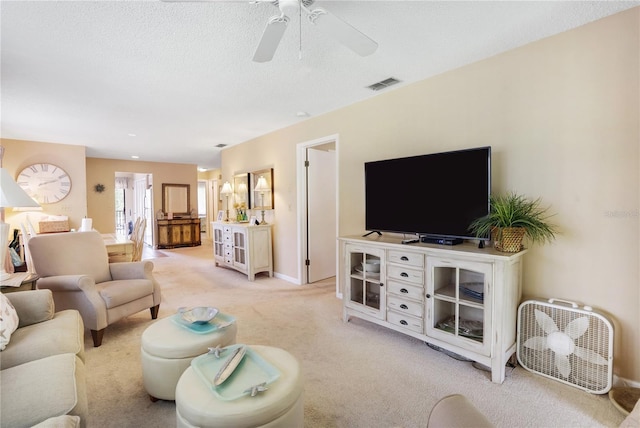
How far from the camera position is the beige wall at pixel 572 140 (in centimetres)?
186

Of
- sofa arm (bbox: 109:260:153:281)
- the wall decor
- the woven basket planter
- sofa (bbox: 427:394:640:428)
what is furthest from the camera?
the wall decor

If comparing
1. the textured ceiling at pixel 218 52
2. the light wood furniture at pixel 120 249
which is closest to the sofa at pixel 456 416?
the textured ceiling at pixel 218 52

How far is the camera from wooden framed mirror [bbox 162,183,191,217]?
8.27 meters

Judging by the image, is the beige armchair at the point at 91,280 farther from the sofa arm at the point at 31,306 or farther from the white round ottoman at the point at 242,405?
the white round ottoman at the point at 242,405

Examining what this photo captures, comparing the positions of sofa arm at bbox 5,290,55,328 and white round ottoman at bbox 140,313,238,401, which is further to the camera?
sofa arm at bbox 5,290,55,328

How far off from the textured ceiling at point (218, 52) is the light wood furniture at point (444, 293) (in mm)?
1539

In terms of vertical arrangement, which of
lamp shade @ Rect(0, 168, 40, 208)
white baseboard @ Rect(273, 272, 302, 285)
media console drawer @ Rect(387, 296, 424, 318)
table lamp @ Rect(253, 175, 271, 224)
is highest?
table lamp @ Rect(253, 175, 271, 224)

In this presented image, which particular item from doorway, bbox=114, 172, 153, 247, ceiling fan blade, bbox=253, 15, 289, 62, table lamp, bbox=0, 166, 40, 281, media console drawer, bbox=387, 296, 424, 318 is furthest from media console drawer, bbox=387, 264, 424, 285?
doorway, bbox=114, 172, 153, 247

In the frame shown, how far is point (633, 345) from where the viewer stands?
1.86m

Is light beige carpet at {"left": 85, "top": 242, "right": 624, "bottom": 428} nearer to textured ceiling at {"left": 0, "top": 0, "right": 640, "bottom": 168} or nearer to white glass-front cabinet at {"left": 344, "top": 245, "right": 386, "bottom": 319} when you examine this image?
white glass-front cabinet at {"left": 344, "top": 245, "right": 386, "bottom": 319}

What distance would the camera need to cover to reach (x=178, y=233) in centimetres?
833

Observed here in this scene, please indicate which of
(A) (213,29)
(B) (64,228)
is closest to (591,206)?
(A) (213,29)

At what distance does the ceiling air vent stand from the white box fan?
2198mm

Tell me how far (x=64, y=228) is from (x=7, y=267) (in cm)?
327
